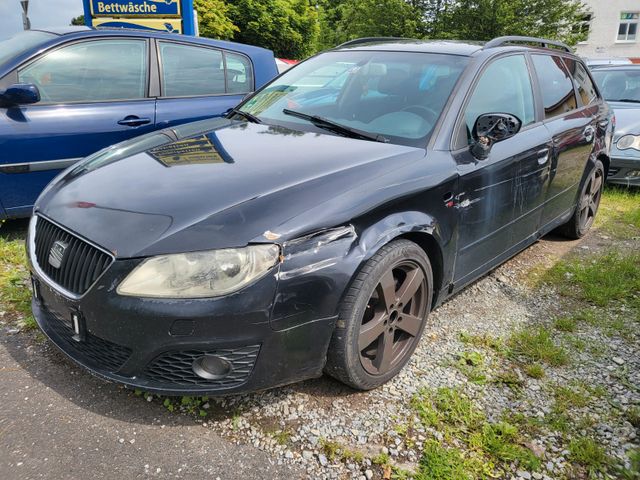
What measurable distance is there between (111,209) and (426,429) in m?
1.64

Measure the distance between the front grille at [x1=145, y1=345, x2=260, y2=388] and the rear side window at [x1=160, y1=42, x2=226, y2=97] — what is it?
3.12 m

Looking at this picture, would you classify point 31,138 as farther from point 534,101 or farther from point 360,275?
point 534,101

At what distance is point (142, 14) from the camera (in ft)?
28.0

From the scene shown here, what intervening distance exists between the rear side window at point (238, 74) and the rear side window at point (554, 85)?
8.65ft

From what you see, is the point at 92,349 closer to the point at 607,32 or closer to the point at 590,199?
the point at 590,199

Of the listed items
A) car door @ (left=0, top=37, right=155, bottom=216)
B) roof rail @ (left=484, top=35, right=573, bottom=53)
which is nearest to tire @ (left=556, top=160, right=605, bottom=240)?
roof rail @ (left=484, top=35, right=573, bottom=53)

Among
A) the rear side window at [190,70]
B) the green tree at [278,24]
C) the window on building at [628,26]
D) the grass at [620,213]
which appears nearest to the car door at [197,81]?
the rear side window at [190,70]

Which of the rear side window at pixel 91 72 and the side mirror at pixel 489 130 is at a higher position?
the rear side window at pixel 91 72

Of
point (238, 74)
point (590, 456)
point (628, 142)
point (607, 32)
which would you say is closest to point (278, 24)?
point (607, 32)

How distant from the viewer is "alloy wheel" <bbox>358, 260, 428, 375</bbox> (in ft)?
7.80

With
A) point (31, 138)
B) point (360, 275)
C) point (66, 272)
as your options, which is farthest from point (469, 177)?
point (31, 138)

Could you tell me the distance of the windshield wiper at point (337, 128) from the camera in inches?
110

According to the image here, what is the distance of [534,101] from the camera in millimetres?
3611

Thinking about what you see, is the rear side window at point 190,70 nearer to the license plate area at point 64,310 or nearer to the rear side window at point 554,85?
the license plate area at point 64,310
